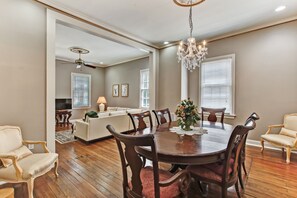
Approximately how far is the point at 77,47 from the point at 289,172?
A: 634 cm

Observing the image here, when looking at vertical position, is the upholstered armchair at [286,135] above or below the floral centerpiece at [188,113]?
below

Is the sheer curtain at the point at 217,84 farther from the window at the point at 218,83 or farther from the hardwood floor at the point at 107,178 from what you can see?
the hardwood floor at the point at 107,178

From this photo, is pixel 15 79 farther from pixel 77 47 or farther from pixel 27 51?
pixel 77 47

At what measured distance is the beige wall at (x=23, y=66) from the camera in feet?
7.86

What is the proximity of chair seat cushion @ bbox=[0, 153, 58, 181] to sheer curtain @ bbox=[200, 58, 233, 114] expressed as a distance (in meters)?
4.07

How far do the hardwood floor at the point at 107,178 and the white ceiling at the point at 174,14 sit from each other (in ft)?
9.71

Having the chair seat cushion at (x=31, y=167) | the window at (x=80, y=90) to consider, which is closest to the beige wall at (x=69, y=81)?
the window at (x=80, y=90)

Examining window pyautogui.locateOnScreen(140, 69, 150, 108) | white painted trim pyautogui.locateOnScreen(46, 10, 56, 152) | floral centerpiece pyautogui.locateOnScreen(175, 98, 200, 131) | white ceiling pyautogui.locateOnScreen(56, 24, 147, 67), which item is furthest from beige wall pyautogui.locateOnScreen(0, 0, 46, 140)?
window pyautogui.locateOnScreen(140, 69, 150, 108)

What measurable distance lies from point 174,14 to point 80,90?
20.2 feet

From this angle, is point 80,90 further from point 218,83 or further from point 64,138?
point 218,83

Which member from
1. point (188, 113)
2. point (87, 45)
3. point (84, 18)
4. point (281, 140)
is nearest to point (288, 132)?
point (281, 140)

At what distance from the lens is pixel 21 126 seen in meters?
2.56

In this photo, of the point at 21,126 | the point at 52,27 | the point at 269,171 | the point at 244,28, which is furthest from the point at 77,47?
the point at 269,171

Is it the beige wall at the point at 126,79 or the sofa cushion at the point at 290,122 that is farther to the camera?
the beige wall at the point at 126,79
